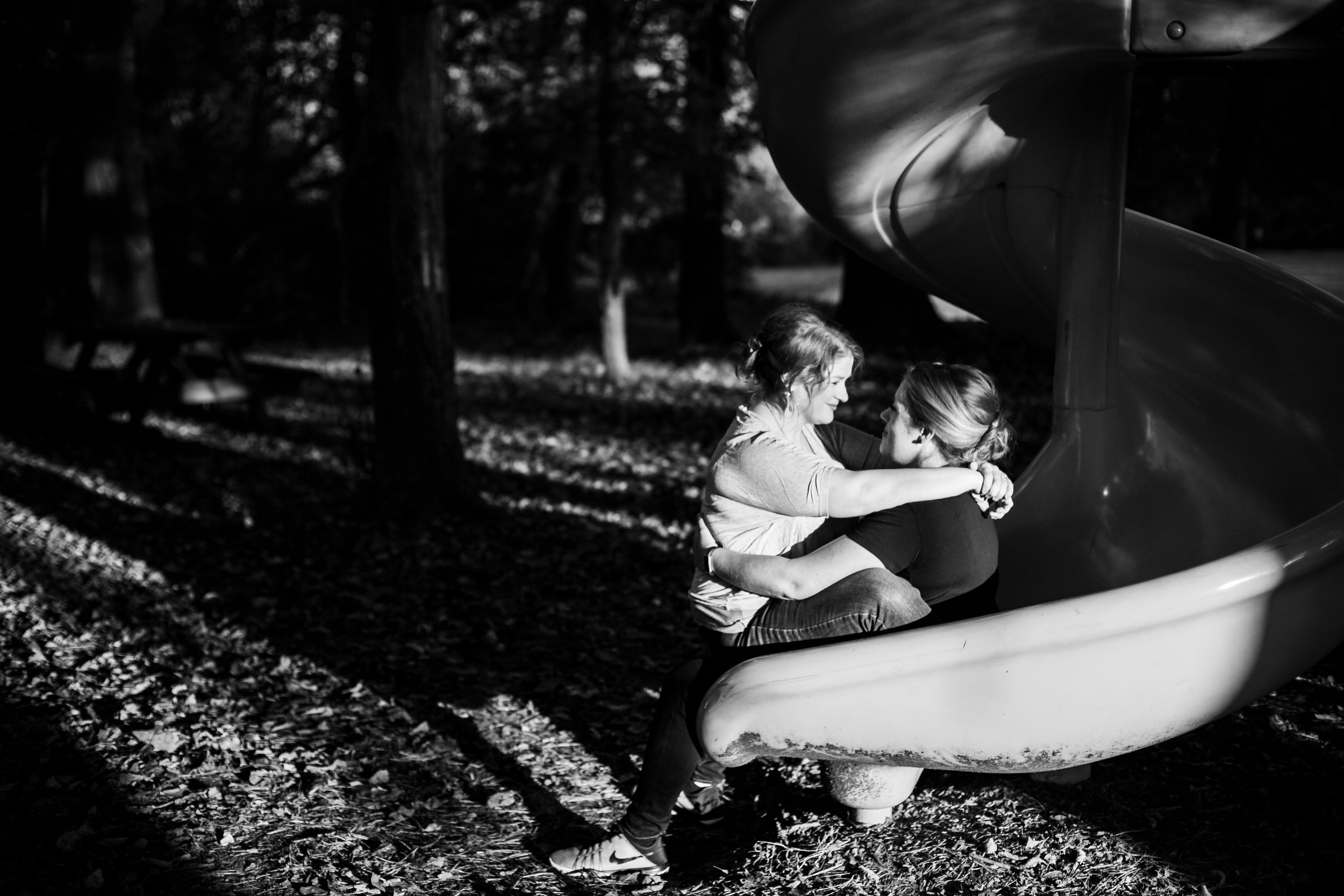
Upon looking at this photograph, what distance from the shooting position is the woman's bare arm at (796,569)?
2.85m

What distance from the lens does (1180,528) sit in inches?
150

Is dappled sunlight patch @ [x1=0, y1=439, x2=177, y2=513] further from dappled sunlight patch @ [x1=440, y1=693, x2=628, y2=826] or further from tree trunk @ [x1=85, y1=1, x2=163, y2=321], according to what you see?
dappled sunlight patch @ [x1=440, y1=693, x2=628, y2=826]

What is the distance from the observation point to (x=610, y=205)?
1159 cm

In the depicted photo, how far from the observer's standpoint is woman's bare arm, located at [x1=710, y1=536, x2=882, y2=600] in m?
2.85

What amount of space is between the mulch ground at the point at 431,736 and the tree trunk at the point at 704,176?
563 centimetres

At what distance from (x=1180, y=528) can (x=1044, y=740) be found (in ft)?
4.37

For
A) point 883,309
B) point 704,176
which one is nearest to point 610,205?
point 704,176

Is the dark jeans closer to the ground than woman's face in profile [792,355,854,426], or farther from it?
closer to the ground

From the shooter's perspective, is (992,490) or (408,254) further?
(408,254)

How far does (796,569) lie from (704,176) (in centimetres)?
1017

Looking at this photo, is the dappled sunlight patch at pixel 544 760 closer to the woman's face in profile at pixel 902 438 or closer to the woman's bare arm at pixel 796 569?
the woman's bare arm at pixel 796 569

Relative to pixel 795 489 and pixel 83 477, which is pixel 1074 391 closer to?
pixel 795 489

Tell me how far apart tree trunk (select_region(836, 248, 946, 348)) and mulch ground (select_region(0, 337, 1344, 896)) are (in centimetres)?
548

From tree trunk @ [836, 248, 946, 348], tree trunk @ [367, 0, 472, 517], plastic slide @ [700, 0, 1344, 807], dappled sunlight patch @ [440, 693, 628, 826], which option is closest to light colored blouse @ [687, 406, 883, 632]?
plastic slide @ [700, 0, 1344, 807]
